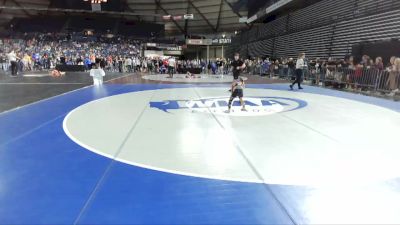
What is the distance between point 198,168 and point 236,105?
5297mm

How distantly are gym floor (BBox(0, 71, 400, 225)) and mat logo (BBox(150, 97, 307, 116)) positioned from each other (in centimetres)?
51

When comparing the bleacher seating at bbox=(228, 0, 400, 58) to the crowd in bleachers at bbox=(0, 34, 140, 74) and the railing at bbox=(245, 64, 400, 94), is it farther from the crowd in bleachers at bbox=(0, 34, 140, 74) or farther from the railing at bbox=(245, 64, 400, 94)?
the crowd in bleachers at bbox=(0, 34, 140, 74)

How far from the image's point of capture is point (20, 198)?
10.5ft

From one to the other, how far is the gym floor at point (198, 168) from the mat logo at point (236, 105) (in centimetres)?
51

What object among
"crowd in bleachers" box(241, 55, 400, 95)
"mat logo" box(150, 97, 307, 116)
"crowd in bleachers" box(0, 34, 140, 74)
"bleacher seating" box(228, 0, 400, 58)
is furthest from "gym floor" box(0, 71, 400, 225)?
"crowd in bleachers" box(0, 34, 140, 74)

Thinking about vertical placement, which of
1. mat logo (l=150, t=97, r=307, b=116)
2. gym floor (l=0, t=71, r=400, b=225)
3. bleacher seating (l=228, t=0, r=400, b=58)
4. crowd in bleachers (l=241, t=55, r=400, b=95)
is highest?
bleacher seating (l=228, t=0, r=400, b=58)

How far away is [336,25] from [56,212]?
67.0 feet

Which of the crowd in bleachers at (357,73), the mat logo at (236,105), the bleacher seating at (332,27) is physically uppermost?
the bleacher seating at (332,27)

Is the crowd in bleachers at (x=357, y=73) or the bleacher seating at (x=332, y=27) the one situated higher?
the bleacher seating at (x=332, y=27)

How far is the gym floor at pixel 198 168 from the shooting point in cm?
296

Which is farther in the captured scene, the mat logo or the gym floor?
the mat logo

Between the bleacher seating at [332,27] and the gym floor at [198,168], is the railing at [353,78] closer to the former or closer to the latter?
the bleacher seating at [332,27]

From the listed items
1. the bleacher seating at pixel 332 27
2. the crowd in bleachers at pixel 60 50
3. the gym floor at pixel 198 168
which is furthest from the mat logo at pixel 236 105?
the crowd in bleachers at pixel 60 50

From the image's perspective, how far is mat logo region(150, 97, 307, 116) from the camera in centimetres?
820
